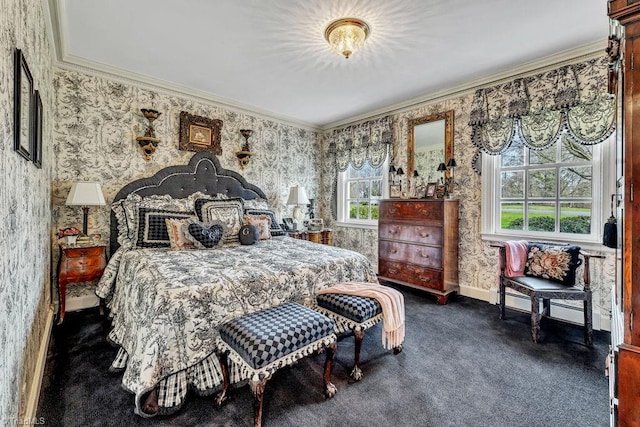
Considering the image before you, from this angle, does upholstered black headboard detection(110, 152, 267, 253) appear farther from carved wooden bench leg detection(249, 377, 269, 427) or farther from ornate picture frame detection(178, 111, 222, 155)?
carved wooden bench leg detection(249, 377, 269, 427)

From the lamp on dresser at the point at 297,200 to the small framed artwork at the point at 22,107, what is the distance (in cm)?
322

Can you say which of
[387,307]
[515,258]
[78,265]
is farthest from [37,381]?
[515,258]

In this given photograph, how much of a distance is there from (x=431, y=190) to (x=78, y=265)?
3.90 meters

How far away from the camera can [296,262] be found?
2.38 meters

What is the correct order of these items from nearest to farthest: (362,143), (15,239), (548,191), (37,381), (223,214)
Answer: (15,239) < (37,381) < (548,191) < (223,214) < (362,143)

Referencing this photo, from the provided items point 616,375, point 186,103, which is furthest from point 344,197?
point 616,375

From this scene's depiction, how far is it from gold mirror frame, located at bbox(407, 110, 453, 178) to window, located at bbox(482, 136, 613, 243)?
45 cm

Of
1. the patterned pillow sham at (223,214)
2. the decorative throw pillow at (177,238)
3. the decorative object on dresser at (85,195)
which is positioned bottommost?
the decorative throw pillow at (177,238)

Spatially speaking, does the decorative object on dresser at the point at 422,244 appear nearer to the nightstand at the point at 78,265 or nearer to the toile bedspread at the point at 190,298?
the toile bedspread at the point at 190,298

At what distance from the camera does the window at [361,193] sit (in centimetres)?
466

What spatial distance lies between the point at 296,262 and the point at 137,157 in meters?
2.48

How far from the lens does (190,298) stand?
1708 mm

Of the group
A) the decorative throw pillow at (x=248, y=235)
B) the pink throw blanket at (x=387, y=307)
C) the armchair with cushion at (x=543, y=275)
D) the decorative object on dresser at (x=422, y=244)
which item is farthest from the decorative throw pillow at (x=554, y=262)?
the decorative throw pillow at (x=248, y=235)

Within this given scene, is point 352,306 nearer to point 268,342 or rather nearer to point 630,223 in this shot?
point 268,342
